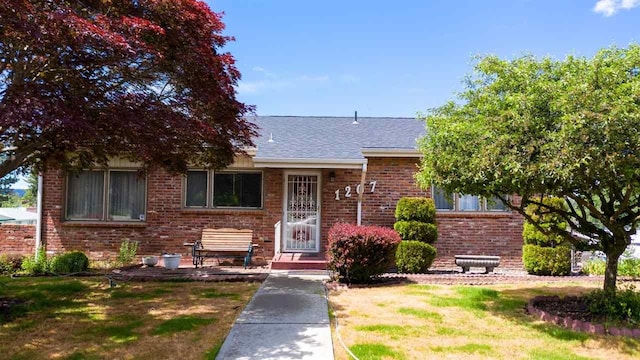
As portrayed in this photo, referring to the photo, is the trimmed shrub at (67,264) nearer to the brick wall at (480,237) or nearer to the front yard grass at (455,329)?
the front yard grass at (455,329)

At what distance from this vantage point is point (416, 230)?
34.2 ft

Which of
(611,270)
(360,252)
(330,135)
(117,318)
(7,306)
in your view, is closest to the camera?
(117,318)

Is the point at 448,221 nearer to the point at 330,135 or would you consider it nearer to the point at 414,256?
the point at 414,256

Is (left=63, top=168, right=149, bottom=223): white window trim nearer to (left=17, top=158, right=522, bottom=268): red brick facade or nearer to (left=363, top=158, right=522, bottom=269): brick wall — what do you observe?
(left=17, top=158, right=522, bottom=268): red brick facade

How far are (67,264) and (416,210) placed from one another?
854 cm

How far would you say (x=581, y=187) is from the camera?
584 centimetres

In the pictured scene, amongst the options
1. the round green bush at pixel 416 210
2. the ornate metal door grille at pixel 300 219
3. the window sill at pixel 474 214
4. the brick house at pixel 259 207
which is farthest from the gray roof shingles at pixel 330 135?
the window sill at pixel 474 214

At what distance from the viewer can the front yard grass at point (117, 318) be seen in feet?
16.4

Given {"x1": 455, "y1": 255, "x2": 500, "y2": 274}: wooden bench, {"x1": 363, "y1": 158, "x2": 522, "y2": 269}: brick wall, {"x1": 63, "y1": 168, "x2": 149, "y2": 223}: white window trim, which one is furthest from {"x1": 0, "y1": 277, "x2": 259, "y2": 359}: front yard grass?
{"x1": 455, "y1": 255, "x2": 500, "y2": 274}: wooden bench

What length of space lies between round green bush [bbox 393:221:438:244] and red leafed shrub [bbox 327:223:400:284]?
1470mm

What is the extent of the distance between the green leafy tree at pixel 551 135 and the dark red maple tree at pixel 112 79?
3.82 meters

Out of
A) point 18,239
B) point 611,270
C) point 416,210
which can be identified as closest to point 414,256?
point 416,210

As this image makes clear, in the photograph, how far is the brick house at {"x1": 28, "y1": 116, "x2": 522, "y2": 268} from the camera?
37.8 ft

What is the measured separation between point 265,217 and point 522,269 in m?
7.06
